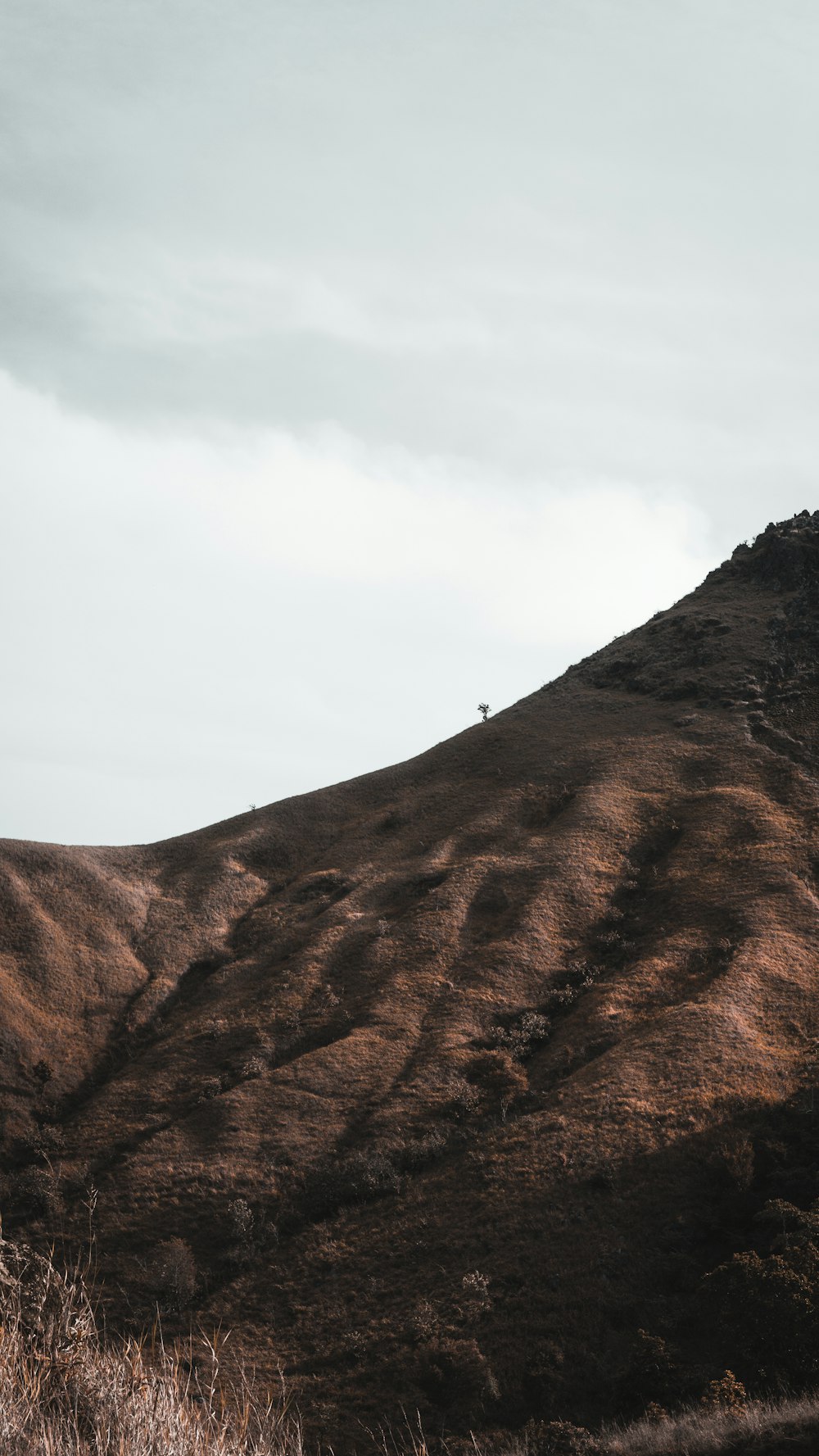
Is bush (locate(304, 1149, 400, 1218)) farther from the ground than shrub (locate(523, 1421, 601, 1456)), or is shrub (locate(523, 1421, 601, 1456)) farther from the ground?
bush (locate(304, 1149, 400, 1218))

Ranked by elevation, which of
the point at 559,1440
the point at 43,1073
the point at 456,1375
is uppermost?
the point at 43,1073

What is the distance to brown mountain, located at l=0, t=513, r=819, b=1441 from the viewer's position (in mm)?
36375

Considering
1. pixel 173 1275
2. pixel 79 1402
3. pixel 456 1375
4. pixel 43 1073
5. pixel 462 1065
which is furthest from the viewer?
pixel 43 1073

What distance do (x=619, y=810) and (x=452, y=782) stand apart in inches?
704

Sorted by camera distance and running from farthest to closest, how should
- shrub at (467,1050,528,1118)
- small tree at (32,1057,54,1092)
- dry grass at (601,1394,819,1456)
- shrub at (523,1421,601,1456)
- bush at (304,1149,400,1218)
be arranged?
1. small tree at (32,1057,54,1092)
2. shrub at (467,1050,528,1118)
3. bush at (304,1149,400,1218)
4. shrub at (523,1421,601,1456)
5. dry grass at (601,1394,819,1456)

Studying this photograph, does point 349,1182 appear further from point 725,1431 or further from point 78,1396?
point 78,1396

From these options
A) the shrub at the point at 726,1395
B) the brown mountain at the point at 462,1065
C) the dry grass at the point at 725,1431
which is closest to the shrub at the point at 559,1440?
the dry grass at the point at 725,1431

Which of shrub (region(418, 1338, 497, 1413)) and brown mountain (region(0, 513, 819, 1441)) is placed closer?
Result: shrub (region(418, 1338, 497, 1413))

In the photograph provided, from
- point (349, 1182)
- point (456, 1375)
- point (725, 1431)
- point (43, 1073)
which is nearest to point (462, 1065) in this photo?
point (349, 1182)

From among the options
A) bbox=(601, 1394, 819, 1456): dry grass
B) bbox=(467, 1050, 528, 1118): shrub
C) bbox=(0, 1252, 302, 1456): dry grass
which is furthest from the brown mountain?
bbox=(0, 1252, 302, 1456): dry grass

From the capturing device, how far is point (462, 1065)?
176 feet

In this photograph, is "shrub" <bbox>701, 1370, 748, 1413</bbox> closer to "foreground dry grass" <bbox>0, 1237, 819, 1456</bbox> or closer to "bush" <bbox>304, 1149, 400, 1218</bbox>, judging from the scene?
"bush" <bbox>304, 1149, 400, 1218</bbox>

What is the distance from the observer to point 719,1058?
48.6 meters

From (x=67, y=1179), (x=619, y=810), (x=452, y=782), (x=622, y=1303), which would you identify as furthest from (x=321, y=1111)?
(x=452, y=782)
